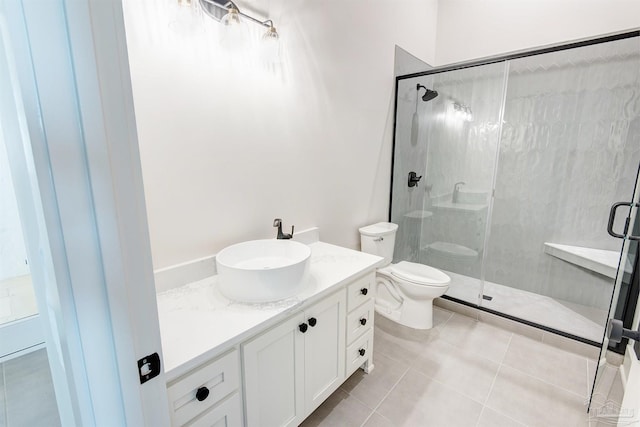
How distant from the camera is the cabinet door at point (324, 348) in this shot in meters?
1.27

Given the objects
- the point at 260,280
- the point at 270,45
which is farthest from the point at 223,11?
the point at 260,280

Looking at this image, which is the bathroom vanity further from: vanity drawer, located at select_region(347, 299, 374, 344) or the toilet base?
the toilet base

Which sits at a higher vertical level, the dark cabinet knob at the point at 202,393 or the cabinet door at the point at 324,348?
the dark cabinet knob at the point at 202,393

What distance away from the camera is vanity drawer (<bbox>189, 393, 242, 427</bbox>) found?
35.7 inches

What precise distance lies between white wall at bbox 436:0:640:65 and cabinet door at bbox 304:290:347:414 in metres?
2.63

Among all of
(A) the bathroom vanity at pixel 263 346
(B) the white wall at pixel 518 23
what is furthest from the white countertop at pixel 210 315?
(B) the white wall at pixel 518 23

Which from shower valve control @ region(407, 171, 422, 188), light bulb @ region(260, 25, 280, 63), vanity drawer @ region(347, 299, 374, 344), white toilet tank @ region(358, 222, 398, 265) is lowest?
vanity drawer @ region(347, 299, 374, 344)

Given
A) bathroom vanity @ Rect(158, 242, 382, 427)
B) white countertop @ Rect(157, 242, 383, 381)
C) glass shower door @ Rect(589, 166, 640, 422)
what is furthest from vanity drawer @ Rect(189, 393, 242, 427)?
glass shower door @ Rect(589, 166, 640, 422)

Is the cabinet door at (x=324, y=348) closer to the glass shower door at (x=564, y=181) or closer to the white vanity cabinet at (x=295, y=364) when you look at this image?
the white vanity cabinet at (x=295, y=364)

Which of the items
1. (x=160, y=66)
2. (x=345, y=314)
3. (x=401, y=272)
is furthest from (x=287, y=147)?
(x=401, y=272)

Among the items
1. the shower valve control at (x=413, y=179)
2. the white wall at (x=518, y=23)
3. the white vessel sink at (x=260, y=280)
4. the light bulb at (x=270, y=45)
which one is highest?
the white wall at (x=518, y=23)

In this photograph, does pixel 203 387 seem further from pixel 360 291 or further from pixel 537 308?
pixel 537 308

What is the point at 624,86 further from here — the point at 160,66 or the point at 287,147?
the point at 160,66

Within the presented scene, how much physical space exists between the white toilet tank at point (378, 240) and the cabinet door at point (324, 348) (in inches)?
34.1
